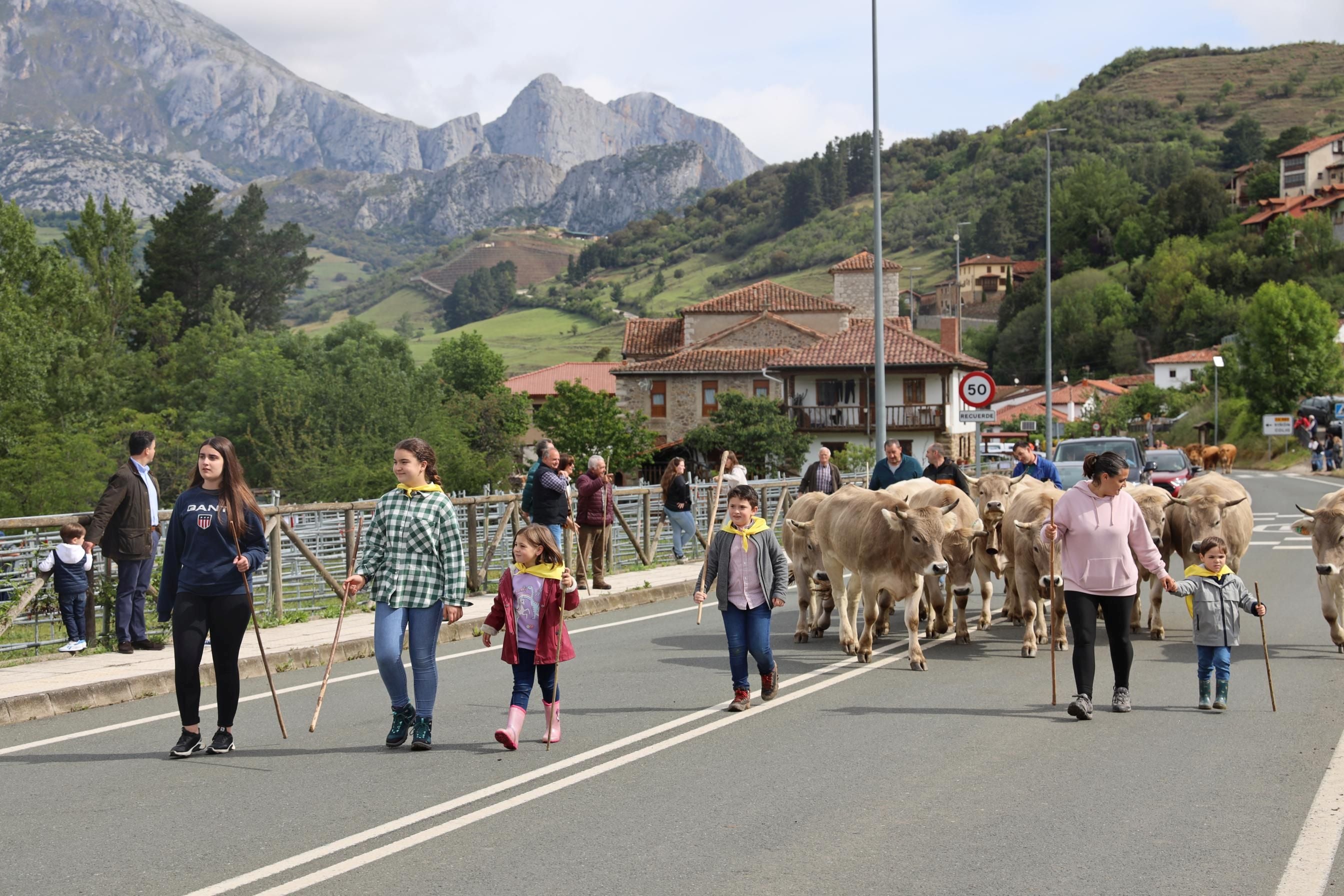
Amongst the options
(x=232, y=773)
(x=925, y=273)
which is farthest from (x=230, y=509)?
(x=925, y=273)

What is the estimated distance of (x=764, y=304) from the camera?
86.2 metres

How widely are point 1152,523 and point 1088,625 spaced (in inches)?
212

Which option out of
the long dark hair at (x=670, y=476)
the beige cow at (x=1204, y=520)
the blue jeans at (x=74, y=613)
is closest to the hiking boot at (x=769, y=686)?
the beige cow at (x=1204, y=520)

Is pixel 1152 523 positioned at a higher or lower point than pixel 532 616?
higher

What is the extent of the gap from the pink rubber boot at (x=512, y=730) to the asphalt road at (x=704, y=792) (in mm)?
126

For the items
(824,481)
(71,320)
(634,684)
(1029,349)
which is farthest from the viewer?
(1029,349)

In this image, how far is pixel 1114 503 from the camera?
31.1 feet

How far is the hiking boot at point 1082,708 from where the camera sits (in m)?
9.32

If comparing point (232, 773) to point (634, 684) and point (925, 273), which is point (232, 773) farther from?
point (925, 273)

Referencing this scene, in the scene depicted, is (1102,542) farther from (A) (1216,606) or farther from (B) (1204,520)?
(B) (1204,520)

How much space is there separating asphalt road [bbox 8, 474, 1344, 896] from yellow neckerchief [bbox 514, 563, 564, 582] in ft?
3.64

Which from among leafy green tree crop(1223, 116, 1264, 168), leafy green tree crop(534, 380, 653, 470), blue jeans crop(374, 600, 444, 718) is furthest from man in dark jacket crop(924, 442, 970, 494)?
leafy green tree crop(1223, 116, 1264, 168)

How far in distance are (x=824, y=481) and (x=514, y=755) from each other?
13589 mm

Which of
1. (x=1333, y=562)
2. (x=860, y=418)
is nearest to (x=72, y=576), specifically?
(x=1333, y=562)
